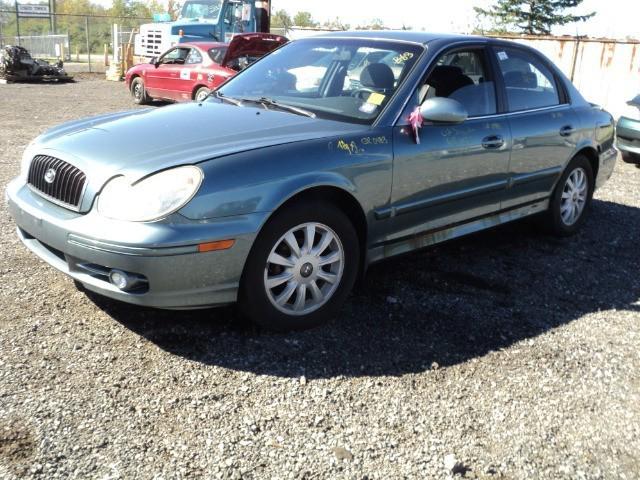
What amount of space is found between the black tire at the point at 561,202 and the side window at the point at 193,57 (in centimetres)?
899

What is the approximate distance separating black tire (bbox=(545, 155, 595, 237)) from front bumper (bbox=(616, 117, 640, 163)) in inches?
160

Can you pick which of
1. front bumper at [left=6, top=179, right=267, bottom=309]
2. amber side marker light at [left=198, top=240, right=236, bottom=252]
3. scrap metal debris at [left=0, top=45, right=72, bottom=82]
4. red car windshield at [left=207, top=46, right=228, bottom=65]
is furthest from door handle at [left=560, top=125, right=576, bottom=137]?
scrap metal debris at [left=0, top=45, right=72, bottom=82]

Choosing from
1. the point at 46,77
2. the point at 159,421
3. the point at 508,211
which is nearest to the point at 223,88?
the point at 508,211

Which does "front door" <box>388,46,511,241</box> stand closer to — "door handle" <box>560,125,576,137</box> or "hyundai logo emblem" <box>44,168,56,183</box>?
"door handle" <box>560,125,576,137</box>

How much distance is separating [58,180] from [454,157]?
240 centimetres

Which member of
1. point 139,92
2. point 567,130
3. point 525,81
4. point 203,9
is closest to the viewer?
point 525,81

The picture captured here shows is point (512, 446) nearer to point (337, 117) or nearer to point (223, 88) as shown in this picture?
point (337, 117)

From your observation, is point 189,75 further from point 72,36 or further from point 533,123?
point 72,36

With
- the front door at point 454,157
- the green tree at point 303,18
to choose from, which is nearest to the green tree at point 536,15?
the green tree at point 303,18

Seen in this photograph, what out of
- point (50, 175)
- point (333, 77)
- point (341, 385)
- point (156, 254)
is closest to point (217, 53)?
point (333, 77)

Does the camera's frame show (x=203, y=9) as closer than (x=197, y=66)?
No

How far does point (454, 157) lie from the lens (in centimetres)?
419

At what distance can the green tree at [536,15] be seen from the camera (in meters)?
38.5

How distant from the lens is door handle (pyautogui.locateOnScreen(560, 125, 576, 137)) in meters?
5.21
